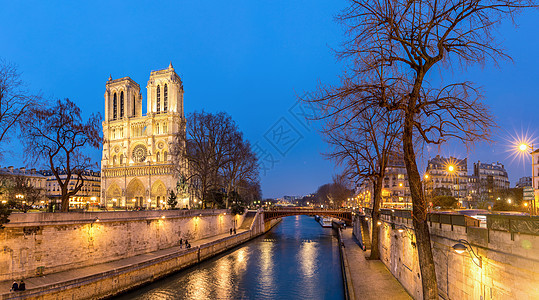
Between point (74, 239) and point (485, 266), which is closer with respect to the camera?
point (485, 266)

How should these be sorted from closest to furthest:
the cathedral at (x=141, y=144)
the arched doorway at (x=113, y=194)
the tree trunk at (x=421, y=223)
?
the tree trunk at (x=421, y=223), the cathedral at (x=141, y=144), the arched doorway at (x=113, y=194)

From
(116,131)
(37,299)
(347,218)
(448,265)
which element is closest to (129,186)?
(116,131)

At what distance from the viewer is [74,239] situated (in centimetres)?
2012

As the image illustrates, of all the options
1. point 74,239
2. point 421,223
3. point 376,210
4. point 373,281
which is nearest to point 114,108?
point 74,239

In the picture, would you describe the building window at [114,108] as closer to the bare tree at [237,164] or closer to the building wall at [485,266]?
the bare tree at [237,164]

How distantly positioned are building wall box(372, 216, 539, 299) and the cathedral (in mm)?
62939

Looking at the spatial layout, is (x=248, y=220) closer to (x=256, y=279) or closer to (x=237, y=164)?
(x=237, y=164)

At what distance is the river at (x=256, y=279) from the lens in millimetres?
19922

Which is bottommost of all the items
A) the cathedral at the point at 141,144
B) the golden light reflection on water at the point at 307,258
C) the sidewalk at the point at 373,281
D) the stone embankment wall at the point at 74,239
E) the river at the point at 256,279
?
the golden light reflection on water at the point at 307,258

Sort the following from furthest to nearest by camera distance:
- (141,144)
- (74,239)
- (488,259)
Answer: (141,144)
(74,239)
(488,259)

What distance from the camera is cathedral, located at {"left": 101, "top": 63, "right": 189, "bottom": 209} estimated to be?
7162 centimetres

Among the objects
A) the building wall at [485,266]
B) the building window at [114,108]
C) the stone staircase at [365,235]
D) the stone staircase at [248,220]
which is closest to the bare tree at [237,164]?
the stone staircase at [248,220]

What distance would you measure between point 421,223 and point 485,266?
1.73m

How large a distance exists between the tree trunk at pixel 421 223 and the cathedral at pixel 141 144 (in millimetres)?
64744
